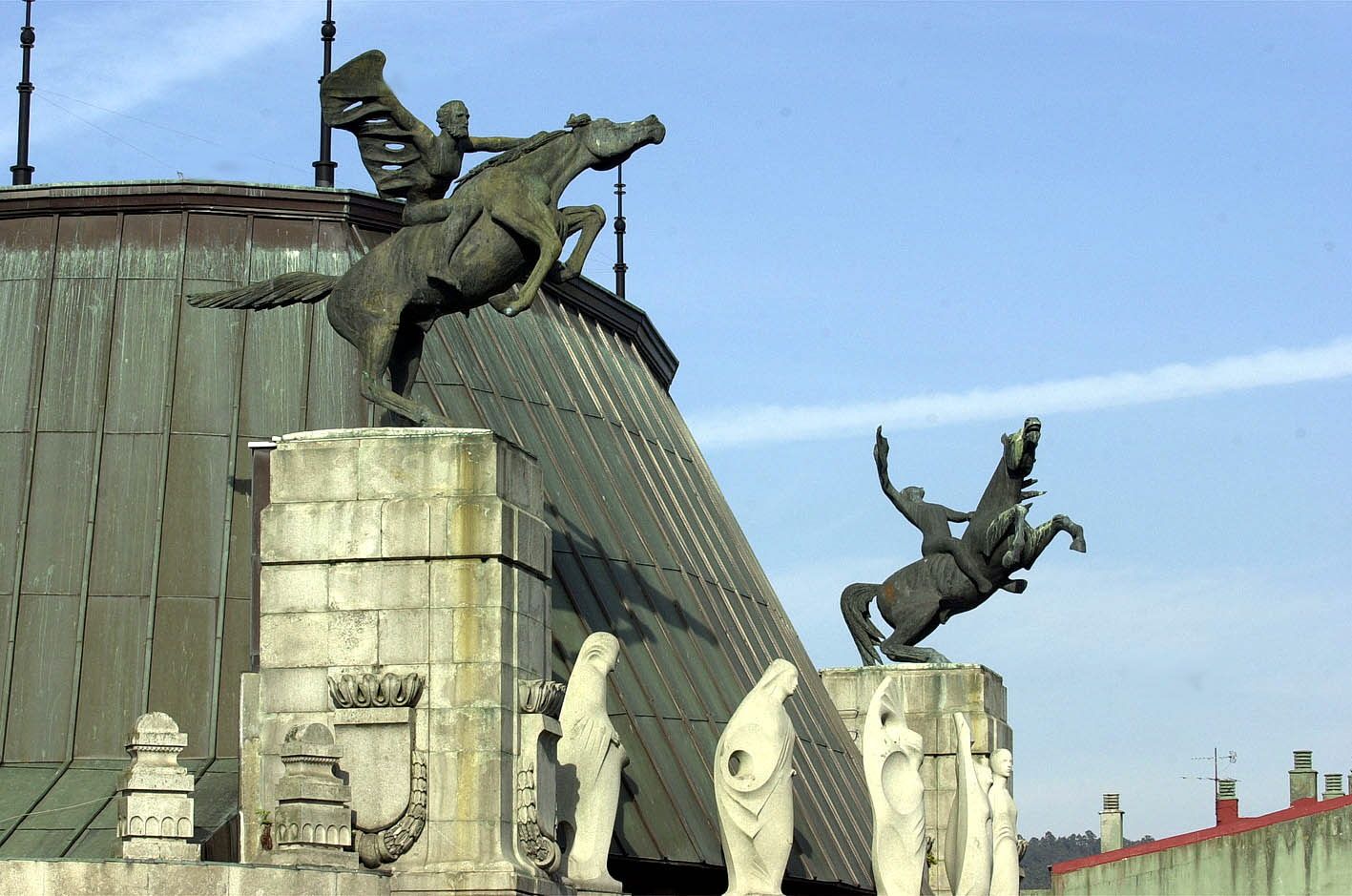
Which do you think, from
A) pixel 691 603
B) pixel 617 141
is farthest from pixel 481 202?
pixel 691 603

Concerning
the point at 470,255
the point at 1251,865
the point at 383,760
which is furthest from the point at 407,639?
the point at 1251,865

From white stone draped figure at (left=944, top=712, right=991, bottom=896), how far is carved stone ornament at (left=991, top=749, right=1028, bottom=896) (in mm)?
338

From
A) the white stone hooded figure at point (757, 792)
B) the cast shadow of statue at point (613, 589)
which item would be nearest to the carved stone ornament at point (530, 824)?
the white stone hooded figure at point (757, 792)

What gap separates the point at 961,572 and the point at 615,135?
1345 cm

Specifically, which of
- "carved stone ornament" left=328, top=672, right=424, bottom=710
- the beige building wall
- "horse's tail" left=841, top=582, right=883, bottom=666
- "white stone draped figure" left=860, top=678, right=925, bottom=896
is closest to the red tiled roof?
the beige building wall

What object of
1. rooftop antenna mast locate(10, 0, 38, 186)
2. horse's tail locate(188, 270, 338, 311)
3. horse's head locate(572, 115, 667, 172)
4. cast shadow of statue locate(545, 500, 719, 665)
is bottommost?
cast shadow of statue locate(545, 500, 719, 665)

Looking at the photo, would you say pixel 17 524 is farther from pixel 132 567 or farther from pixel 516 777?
pixel 516 777

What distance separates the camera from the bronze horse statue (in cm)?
3434

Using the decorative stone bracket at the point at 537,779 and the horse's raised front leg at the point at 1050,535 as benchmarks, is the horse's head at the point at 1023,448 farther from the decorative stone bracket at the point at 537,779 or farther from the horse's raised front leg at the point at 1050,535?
the decorative stone bracket at the point at 537,779

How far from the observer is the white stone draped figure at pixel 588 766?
2314 centimetres

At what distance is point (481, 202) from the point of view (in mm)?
23297

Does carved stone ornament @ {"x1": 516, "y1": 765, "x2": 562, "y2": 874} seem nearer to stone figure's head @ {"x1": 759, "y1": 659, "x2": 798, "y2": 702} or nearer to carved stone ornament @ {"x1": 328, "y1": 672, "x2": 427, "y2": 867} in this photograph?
carved stone ornament @ {"x1": 328, "y1": 672, "x2": 427, "y2": 867}

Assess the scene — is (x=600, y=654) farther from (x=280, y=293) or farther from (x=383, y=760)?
(x=280, y=293)

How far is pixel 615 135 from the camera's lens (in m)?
23.5
